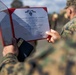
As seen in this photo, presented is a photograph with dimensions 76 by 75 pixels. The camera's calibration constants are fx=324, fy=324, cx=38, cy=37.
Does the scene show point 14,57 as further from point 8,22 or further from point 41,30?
point 41,30

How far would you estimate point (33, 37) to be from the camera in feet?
13.0

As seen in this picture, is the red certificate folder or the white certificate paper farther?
the white certificate paper

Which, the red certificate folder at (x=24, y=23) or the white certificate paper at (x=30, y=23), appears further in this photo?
the white certificate paper at (x=30, y=23)

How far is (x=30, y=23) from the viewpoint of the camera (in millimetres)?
3926

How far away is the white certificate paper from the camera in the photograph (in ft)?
12.6

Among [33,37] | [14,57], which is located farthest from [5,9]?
[14,57]

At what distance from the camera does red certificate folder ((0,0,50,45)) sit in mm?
3656

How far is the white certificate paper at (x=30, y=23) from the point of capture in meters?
3.83

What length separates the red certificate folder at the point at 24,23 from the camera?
3.66 metres

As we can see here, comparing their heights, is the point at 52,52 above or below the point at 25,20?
above

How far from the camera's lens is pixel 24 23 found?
3910 millimetres

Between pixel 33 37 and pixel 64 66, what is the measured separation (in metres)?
2.58

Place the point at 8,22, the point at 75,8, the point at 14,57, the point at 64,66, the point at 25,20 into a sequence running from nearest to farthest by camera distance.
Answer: the point at 64,66 → the point at 14,57 → the point at 8,22 → the point at 25,20 → the point at 75,8

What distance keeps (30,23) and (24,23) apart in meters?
0.07
